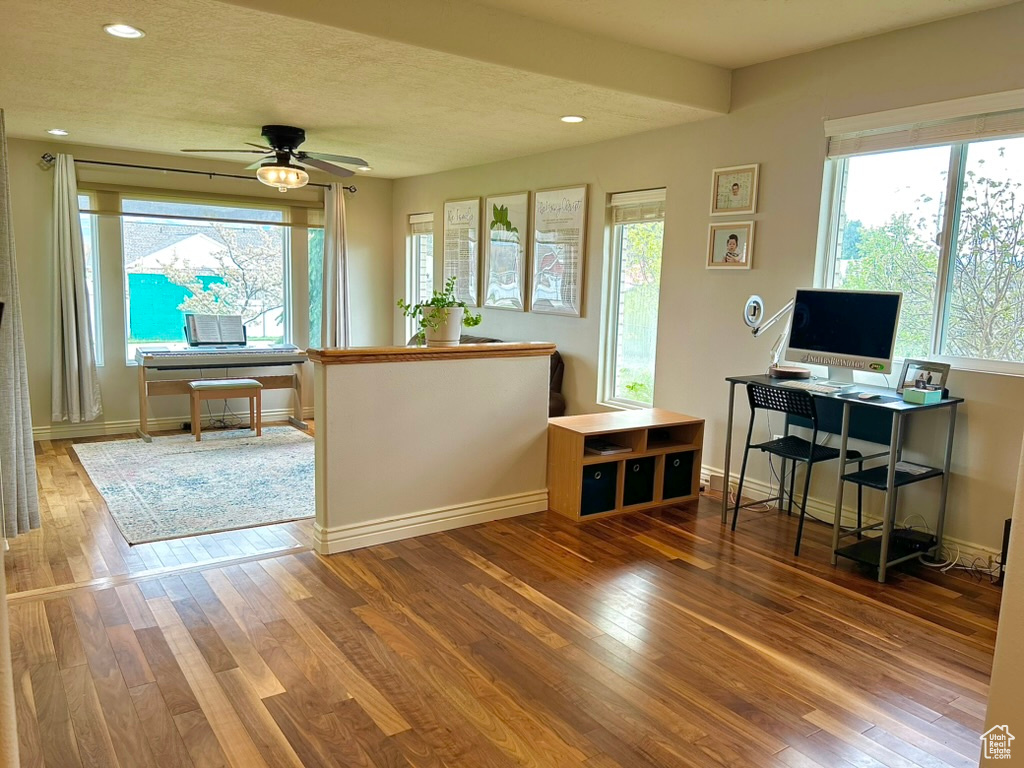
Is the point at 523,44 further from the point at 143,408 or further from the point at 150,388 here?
the point at 143,408

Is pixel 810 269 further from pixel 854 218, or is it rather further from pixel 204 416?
pixel 204 416

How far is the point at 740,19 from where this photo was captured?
351cm

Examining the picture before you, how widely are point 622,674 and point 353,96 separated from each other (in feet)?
10.9

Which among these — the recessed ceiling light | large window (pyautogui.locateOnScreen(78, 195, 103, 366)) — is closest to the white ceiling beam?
the recessed ceiling light

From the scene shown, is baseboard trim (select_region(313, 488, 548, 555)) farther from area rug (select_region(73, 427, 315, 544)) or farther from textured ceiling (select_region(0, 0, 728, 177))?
textured ceiling (select_region(0, 0, 728, 177))

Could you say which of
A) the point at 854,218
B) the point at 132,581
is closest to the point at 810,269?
the point at 854,218

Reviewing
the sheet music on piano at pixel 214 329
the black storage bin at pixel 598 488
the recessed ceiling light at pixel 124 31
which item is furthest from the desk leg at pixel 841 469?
the sheet music on piano at pixel 214 329

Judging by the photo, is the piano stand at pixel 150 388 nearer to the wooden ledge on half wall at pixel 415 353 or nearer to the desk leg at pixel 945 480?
the wooden ledge on half wall at pixel 415 353

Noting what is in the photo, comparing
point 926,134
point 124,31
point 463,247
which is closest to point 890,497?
point 926,134

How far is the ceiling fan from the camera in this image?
474 centimetres

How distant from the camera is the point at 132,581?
10.5 ft

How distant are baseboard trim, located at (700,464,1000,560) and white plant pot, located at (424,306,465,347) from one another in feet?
6.25

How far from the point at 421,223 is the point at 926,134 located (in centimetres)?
493

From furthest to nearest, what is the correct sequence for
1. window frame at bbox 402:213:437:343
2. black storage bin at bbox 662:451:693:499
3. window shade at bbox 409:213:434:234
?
window frame at bbox 402:213:437:343
window shade at bbox 409:213:434:234
black storage bin at bbox 662:451:693:499
